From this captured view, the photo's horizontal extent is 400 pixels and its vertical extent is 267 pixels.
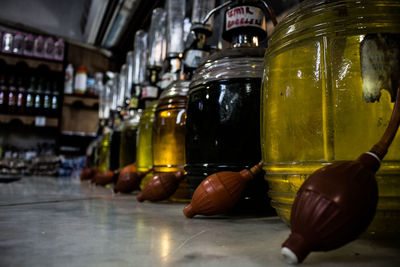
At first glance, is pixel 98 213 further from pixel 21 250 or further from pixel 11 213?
pixel 21 250

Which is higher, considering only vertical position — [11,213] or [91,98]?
[91,98]

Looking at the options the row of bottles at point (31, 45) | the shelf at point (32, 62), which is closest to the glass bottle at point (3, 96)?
the shelf at point (32, 62)

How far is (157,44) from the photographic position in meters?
1.52

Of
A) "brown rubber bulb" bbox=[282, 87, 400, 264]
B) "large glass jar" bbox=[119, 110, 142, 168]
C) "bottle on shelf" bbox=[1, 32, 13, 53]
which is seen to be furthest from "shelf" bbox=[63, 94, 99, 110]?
"brown rubber bulb" bbox=[282, 87, 400, 264]

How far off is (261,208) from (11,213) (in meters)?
0.45

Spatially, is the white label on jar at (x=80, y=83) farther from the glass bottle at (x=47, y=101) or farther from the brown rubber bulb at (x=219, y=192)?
the brown rubber bulb at (x=219, y=192)

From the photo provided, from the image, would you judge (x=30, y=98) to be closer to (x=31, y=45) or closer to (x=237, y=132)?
(x=31, y=45)

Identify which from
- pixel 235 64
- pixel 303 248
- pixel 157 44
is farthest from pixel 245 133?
pixel 157 44

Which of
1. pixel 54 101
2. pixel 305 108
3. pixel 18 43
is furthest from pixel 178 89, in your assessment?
pixel 18 43

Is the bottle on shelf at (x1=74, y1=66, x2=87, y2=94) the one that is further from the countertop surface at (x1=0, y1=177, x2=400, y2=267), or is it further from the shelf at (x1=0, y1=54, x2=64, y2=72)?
the countertop surface at (x1=0, y1=177, x2=400, y2=267)

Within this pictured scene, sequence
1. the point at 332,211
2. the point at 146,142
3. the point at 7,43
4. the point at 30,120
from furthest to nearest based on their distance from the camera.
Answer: the point at 7,43 → the point at 30,120 → the point at 146,142 → the point at 332,211

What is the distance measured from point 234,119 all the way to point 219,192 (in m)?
0.17

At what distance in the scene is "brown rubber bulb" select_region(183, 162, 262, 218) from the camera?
528 millimetres

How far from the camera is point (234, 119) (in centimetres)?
64
